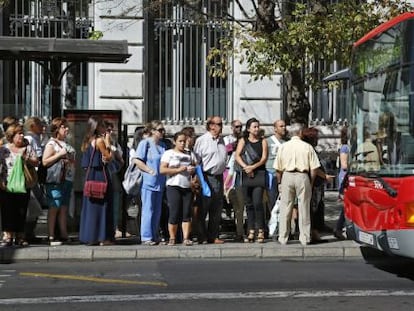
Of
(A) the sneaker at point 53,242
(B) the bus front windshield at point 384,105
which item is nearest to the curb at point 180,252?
(A) the sneaker at point 53,242

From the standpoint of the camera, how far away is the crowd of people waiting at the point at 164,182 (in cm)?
1076

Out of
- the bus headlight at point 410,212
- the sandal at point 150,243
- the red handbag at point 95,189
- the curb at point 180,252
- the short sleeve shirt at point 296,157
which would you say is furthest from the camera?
the sandal at point 150,243

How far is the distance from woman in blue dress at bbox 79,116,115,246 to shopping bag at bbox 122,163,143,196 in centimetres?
49

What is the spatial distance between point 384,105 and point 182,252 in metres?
3.66

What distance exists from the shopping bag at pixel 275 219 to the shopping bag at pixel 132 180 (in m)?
2.14

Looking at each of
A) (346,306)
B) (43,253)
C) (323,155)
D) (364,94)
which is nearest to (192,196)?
(43,253)

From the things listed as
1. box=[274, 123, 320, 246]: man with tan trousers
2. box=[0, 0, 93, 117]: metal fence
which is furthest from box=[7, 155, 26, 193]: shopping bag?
box=[0, 0, 93, 117]: metal fence

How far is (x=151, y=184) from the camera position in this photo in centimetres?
1102

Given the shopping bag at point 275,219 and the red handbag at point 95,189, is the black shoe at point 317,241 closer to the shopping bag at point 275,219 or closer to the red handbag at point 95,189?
the shopping bag at point 275,219

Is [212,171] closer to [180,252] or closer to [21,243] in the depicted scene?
[180,252]

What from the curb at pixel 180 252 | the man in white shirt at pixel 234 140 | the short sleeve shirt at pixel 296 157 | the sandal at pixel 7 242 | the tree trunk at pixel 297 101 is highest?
the tree trunk at pixel 297 101

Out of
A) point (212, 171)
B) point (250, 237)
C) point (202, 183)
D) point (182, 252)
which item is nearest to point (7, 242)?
point (182, 252)

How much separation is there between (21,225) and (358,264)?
4.93m

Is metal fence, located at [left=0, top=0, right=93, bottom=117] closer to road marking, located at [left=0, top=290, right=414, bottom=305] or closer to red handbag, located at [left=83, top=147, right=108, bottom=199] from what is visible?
red handbag, located at [left=83, top=147, right=108, bottom=199]
